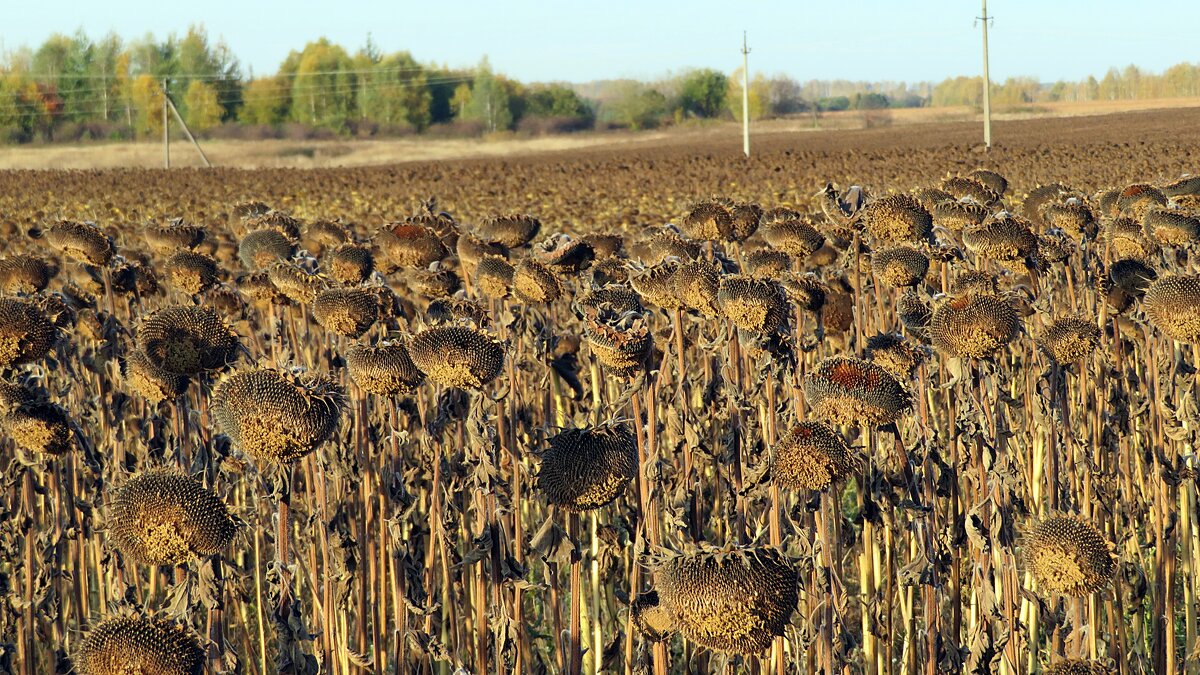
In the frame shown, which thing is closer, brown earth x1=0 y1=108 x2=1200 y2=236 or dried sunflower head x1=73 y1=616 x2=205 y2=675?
dried sunflower head x1=73 y1=616 x2=205 y2=675

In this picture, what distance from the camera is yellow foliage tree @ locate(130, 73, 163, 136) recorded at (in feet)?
305

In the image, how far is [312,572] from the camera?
12.0ft

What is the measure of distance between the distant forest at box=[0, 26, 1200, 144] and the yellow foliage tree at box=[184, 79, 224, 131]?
0.24 feet

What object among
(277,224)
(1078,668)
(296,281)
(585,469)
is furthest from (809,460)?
(277,224)

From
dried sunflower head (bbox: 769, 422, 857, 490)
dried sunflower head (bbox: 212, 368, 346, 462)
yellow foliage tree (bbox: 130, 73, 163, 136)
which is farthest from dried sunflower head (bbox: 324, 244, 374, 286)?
yellow foliage tree (bbox: 130, 73, 163, 136)

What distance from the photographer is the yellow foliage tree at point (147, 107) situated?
305ft

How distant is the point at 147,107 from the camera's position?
94.1 m

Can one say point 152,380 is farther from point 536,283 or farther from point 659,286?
point 659,286

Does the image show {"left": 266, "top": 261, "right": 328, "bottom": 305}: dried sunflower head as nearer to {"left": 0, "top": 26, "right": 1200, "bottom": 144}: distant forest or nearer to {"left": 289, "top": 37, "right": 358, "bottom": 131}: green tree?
{"left": 0, "top": 26, "right": 1200, "bottom": 144}: distant forest

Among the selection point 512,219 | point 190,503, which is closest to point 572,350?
point 512,219

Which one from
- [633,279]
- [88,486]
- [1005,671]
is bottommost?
[1005,671]

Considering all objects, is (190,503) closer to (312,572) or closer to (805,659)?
(312,572)

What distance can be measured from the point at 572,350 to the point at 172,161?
64.3m

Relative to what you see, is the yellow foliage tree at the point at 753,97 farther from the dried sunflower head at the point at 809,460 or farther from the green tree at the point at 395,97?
the dried sunflower head at the point at 809,460
